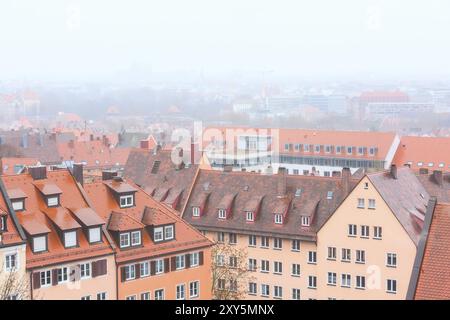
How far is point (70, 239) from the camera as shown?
32812mm

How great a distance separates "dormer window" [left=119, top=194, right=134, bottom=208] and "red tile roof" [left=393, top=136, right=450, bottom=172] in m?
52.2

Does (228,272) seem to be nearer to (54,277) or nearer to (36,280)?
(54,277)

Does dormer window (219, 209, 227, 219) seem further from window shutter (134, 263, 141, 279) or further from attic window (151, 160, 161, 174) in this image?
window shutter (134, 263, 141, 279)

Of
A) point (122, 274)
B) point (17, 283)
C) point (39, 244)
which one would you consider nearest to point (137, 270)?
point (122, 274)

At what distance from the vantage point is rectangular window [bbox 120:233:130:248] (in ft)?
113

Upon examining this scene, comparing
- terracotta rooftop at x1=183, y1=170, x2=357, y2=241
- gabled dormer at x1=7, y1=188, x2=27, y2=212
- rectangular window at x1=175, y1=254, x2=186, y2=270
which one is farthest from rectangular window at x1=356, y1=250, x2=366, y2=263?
gabled dormer at x1=7, y1=188, x2=27, y2=212

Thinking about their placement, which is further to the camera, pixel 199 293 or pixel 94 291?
pixel 199 293

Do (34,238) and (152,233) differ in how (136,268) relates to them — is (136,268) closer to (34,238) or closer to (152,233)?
(152,233)

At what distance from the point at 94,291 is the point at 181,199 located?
18690mm

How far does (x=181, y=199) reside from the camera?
168ft

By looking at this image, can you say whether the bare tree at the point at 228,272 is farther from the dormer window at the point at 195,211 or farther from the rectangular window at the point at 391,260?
the rectangular window at the point at 391,260
